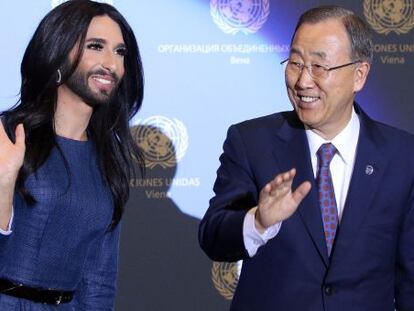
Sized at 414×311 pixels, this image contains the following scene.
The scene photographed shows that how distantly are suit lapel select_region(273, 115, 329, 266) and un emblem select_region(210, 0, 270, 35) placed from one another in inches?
49.6

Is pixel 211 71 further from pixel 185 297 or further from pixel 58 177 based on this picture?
pixel 58 177

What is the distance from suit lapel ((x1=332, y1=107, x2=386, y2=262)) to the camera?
8.44ft

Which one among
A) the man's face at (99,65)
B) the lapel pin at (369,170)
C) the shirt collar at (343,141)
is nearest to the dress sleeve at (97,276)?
the man's face at (99,65)

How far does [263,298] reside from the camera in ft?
8.55

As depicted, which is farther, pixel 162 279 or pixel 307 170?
pixel 162 279

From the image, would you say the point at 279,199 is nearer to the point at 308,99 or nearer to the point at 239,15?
the point at 308,99

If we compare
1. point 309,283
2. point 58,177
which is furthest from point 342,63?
point 58,177

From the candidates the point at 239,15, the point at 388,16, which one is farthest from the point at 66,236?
the point at 388,16

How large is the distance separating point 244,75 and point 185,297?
39.9 inches

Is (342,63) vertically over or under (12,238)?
over

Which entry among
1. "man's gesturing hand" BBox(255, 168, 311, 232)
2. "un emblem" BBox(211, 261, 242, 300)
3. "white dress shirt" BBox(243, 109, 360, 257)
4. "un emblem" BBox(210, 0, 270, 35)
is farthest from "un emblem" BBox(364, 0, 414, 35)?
"man's gesturing hand" BBox(255, 168, 311, 232)

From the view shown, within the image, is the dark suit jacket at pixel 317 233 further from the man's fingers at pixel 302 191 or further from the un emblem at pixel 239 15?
the un emblem at pixel 239 15

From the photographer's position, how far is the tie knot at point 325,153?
2682 mm

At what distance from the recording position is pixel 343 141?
107 inches
